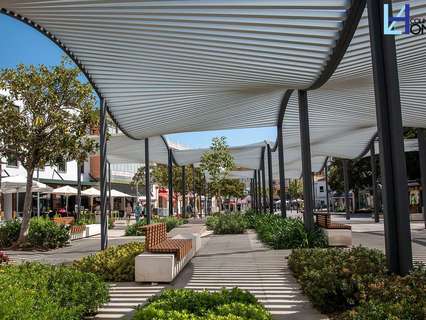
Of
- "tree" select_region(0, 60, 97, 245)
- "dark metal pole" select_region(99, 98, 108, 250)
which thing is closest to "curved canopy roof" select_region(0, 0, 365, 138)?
"dark metal pole" select_region(99, 98, 108, 250)

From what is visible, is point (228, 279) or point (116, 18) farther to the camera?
point (228, 279)

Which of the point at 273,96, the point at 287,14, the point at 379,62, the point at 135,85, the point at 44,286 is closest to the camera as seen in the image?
the point at 44,286

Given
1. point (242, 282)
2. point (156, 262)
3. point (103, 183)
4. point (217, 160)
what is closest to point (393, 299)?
point (242, 282)

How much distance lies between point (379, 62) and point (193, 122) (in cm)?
1308

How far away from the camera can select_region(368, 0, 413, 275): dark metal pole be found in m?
6.11

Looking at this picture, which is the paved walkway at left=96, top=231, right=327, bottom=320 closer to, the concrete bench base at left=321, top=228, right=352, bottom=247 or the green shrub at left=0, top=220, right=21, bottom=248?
the concrete bench base at left=321, top=228, right=352, bottom=247

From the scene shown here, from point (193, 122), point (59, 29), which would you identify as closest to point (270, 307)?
point (59, 29)

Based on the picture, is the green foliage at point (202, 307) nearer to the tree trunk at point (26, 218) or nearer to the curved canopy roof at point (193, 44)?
the curved canopy roof at point (193, 44)

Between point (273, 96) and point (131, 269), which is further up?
point (273, 96)

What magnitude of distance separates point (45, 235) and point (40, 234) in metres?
0.17

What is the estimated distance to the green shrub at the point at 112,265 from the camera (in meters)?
9.01

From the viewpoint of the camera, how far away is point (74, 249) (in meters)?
16.0

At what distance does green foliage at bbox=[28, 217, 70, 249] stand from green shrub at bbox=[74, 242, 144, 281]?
283 inches

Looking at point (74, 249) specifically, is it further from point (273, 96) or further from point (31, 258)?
point (273, 96)
